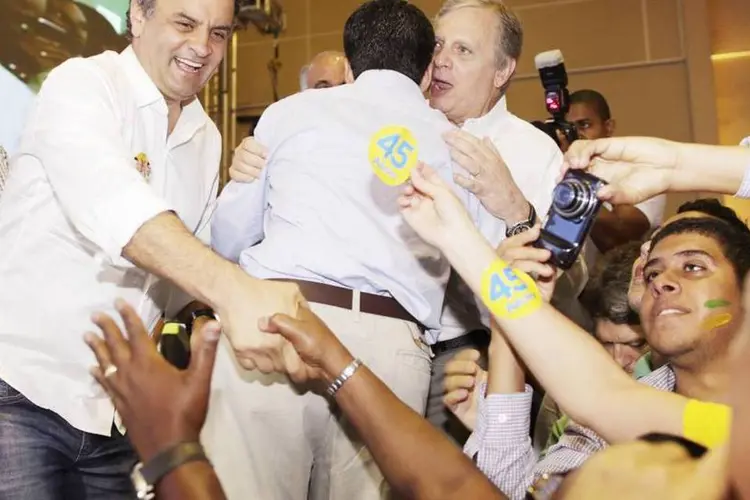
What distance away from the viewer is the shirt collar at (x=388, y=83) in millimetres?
1721

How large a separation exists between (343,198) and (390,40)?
16.4 inches

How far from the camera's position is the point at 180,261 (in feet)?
4.34

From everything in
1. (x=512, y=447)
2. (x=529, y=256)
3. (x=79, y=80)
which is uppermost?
(x=79, y=80)

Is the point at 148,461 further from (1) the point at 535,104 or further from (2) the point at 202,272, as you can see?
(1) the point at 535,104

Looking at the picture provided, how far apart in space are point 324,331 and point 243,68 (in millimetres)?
5041

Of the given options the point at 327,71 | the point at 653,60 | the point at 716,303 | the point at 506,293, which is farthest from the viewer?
the point at 653,60

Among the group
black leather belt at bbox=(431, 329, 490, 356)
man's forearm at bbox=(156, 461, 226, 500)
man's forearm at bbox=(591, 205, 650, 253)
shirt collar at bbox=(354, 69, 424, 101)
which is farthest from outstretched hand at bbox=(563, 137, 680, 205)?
man's forearm at bbox=(591, 205, 650, 253)

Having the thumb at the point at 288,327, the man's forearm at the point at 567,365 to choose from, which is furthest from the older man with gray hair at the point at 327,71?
the thumb at the point at 288,327

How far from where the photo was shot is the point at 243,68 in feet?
19.5

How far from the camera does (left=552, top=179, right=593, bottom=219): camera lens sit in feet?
4.46

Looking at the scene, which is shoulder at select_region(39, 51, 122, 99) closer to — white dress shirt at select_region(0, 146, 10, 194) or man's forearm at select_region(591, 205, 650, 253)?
white dress shirt at select_region(0, 146, 10, 194)

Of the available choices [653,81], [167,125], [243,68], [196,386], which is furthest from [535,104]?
[196,386]

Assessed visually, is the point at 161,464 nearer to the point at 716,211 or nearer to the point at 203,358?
the point at 203,358

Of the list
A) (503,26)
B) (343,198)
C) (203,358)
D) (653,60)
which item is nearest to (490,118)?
(503,26)
